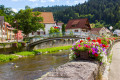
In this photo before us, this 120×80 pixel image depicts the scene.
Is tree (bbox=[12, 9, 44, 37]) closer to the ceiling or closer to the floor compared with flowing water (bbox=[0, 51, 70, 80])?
closer to the ceiling

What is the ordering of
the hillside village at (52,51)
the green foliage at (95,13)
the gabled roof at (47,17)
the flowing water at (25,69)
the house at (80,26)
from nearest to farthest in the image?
the hillside village at (52,51), the flowing water at (25,69), the gabled roof at (47,17), the house at (80,26), the green foliage at (95,13)

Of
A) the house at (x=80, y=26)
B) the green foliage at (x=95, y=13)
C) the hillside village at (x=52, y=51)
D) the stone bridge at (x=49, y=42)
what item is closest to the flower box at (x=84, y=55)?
the hillside village at (x=52, y=51)

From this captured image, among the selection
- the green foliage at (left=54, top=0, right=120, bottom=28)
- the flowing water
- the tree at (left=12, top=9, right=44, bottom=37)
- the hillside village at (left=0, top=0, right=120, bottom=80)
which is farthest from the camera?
the green foliage at (left=54, top=0, right=120, bottom=28)

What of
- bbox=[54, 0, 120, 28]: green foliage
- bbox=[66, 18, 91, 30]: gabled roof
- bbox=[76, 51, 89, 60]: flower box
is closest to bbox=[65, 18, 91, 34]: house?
bbox=[66, 18, 91, 30]: gabled roof

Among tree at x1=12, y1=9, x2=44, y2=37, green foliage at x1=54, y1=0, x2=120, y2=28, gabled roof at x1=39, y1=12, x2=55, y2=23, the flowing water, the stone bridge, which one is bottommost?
the flowing water

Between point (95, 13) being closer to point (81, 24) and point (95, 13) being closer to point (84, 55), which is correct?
point (81, 24)

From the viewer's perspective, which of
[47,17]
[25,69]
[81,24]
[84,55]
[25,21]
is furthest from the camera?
[81,24]

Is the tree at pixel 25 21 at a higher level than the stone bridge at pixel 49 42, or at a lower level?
higher

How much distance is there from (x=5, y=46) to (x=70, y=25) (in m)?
39.6

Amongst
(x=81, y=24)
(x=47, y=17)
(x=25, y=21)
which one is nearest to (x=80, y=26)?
(x=81, y=24)

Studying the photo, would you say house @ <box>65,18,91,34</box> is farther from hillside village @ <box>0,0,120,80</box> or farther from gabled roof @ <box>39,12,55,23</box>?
gabled roof @ <box>39,12,55,23</box>

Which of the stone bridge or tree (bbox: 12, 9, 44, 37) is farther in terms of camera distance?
tree (bbox: 12, 9, 44, 37)

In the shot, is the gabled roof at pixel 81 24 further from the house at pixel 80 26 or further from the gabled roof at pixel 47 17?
the gabled roof at pixel 47 17

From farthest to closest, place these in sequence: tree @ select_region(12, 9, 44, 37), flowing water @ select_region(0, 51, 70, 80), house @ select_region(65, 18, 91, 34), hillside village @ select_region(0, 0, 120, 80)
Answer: house @ select_region(65, 18, 91, 34), tree @ select_region(12, 9, 44, 37), flowing water @ select_region(0, 51, 70, 80), hillside village @ select_region(0, 0, 120, 80)
